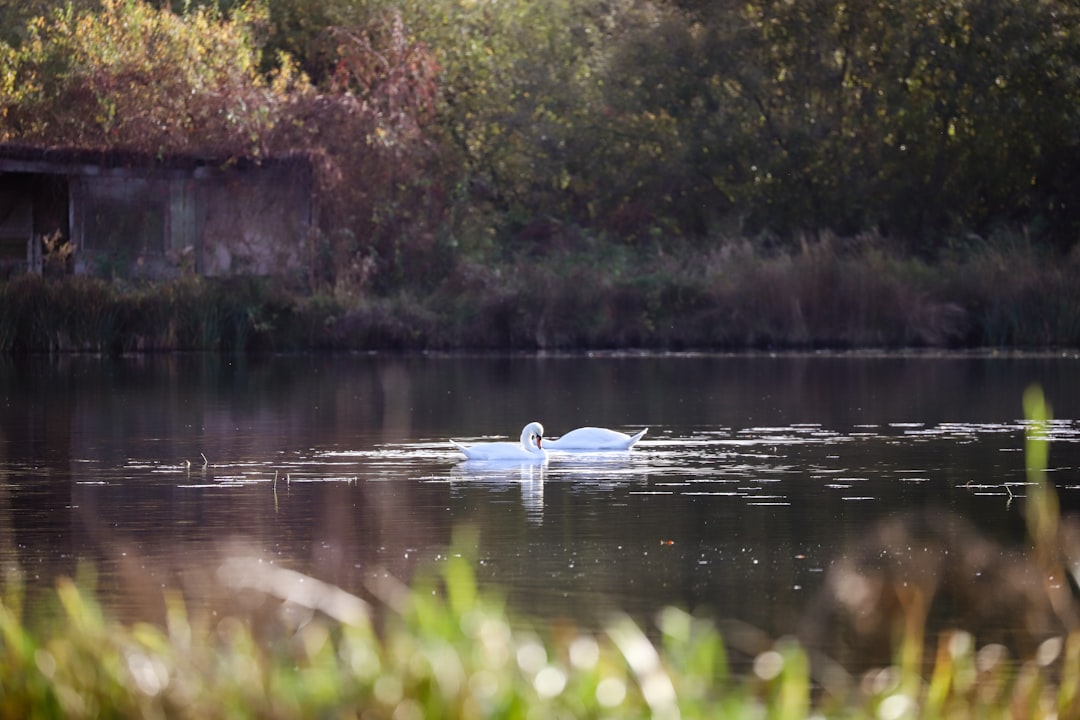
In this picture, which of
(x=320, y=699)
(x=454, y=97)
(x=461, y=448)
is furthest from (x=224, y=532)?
(x=454, y=97)

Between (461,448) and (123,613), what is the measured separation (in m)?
7.63

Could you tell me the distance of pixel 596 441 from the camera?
1789 centimetres

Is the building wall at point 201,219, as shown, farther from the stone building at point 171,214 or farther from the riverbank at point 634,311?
the riverbank at point 634,311

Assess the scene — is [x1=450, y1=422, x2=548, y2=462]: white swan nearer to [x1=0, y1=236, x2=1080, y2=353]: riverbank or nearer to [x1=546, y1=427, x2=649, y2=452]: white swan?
[x1=546, y1=427, x2=649, y2=452]: white swan

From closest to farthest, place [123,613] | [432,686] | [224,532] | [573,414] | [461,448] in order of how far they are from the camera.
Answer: [432,686]
[123,613]
[224,532]
[461,448]
[573,414]

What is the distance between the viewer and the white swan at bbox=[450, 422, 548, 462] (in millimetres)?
16984

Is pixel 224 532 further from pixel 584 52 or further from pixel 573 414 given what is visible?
pixel 584 52

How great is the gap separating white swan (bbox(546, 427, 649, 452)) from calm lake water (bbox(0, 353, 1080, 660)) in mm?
237

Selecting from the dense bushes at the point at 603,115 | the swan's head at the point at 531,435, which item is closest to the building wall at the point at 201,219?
the dense bushes at the point at 603,115

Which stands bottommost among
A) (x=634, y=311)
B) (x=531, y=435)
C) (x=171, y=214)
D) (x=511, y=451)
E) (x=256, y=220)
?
(x=511, y=451)

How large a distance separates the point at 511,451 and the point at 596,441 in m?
1.15

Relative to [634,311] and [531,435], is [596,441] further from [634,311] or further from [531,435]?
[634,311]

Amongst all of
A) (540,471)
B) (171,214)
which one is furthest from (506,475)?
(171,214)

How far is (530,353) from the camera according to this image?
114ft
